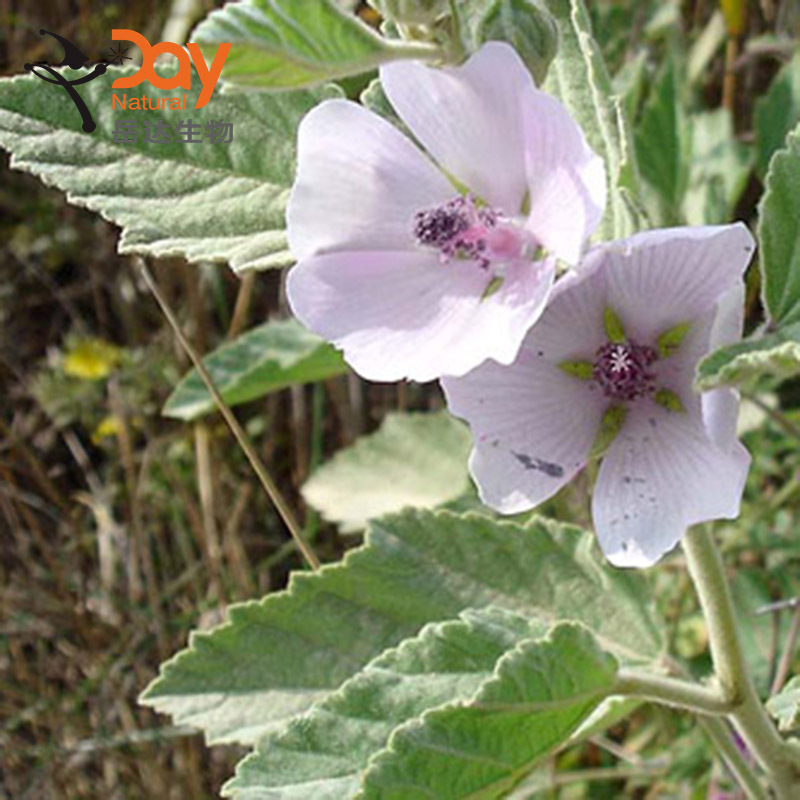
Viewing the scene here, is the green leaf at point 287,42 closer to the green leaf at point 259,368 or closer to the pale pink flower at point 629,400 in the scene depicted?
the pale pink flower at point 629,400

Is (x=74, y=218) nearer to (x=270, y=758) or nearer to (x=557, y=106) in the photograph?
(x=270, y=758)

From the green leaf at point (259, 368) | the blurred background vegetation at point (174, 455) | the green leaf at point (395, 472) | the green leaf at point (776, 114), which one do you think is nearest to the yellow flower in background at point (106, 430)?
the blurred background vegetation at point (174, 455)

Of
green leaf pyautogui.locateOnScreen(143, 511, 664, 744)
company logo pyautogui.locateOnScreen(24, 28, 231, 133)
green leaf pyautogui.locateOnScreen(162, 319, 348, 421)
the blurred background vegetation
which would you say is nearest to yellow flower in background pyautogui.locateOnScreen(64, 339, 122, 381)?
the blurred background vegetation

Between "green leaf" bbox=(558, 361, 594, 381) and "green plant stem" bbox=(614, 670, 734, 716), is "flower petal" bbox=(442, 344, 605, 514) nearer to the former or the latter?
"green leaf" bbox=(558, 361, 594, 381)

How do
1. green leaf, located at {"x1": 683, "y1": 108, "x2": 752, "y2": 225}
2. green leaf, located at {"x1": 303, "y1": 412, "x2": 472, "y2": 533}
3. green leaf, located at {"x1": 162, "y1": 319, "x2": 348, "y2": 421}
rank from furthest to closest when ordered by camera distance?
1. green leaf, located at {"x1": 303, "y1": 412, "x2": 472, "y2": 533}
2. green leaf, located at {"x1": 683, "y1": 108, "x2": 752, "y2": 225}
3. green leaf, located at {"x1": 162, "y1": 319, "x2": 348, "y2": 421}

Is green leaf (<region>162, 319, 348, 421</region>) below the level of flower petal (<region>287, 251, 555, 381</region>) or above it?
below
